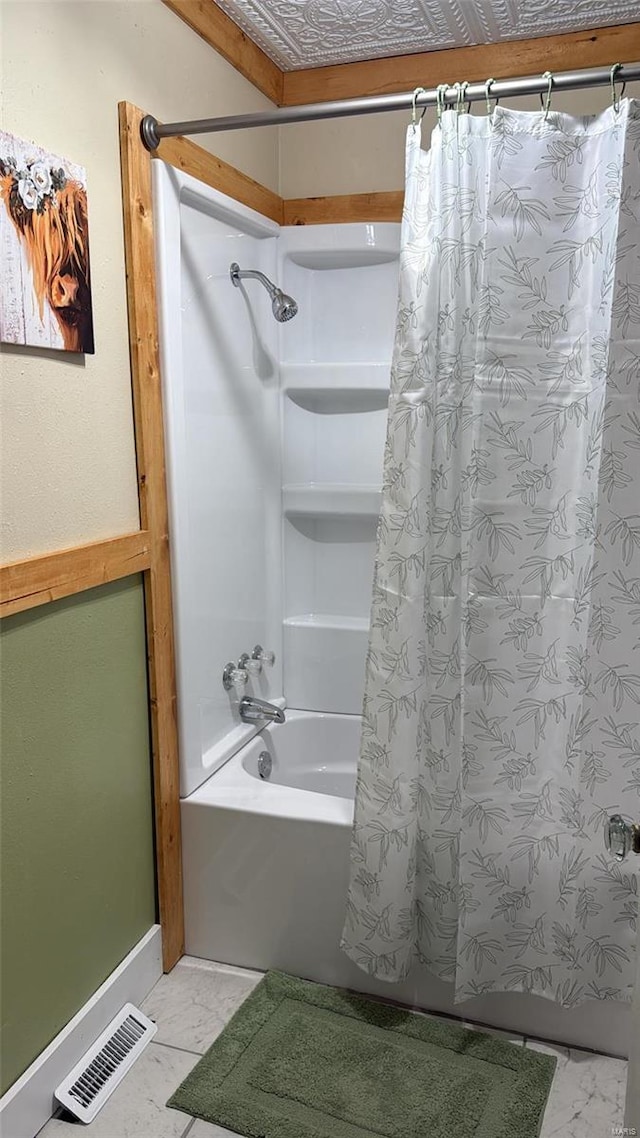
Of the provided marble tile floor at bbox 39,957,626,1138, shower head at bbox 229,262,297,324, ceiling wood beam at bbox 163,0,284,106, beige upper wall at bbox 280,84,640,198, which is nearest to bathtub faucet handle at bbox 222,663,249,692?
marble tile floor at bbox 39,957,626,1138

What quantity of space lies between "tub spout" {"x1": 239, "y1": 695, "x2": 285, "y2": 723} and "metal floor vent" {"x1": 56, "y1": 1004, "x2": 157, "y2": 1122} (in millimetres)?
819

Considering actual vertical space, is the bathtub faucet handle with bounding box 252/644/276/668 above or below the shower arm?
below

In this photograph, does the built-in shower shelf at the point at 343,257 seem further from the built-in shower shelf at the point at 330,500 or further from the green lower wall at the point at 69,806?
the green lower wall at the point at 69,806

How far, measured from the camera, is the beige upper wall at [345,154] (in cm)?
245

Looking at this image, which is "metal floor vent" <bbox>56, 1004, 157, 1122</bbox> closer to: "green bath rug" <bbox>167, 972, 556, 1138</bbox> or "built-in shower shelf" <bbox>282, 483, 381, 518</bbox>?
"green bath rug" <bbox>167, 972, 556, 1138</bbox>

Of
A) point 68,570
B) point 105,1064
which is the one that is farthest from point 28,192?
point 105,1064


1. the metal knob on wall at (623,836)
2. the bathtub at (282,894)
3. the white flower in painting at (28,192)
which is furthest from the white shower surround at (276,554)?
the metal knob on wall at (623,836)

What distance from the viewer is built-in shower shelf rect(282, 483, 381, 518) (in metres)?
2.66

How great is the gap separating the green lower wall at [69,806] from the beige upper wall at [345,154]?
143 cm

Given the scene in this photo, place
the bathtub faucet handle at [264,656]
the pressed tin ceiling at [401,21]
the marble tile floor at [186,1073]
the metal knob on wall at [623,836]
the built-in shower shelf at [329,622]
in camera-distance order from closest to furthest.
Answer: the metal knob on wall at [623,836] < the marble tile floor at [186,1073] < the pressed tin ceiling at [401,21] < the bathtub faucet handle at [264,656] < the built-in shower shelf at [329,622]

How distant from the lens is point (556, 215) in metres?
1.63

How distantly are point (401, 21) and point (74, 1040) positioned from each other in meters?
2.52

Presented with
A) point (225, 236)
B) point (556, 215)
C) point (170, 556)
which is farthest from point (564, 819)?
point (225, 236)

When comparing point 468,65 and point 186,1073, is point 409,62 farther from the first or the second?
point 186,1073
